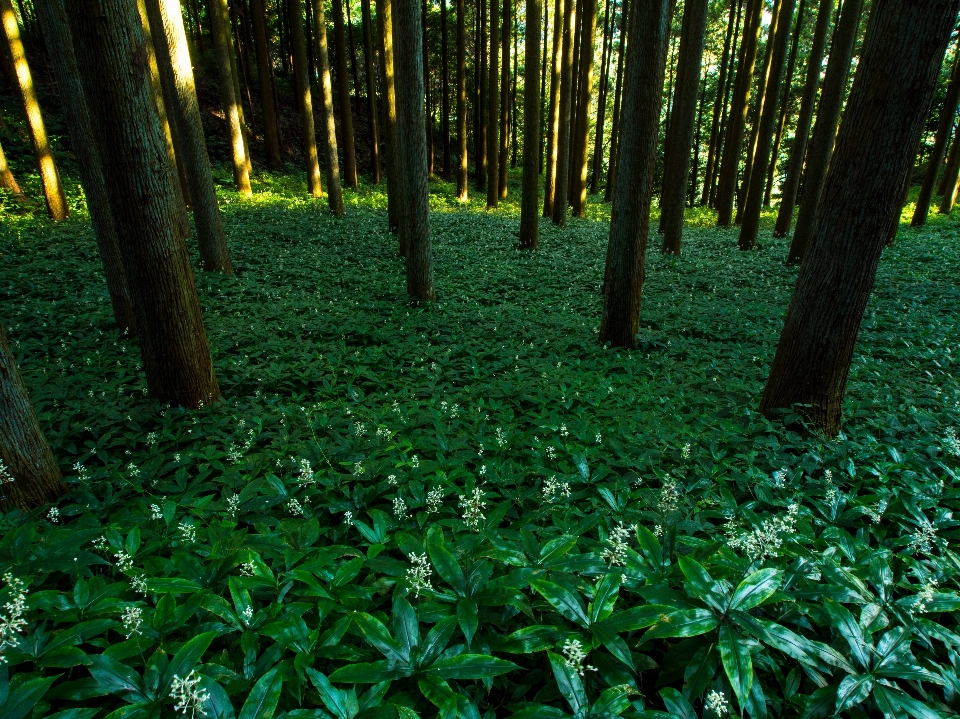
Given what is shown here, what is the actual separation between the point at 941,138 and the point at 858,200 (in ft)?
56.0

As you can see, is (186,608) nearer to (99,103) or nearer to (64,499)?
(64,499)

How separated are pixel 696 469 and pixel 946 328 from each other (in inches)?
278

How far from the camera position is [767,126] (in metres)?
12.7

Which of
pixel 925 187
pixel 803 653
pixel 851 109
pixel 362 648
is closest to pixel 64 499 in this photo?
pixel 362 648

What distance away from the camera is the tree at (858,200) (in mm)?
3320

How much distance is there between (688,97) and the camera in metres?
11.5

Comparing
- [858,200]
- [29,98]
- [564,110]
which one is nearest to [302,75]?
[29,98]

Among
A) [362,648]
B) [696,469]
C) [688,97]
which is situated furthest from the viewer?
[688,97]

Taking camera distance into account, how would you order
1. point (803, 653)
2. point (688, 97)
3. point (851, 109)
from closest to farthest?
1. point (803, 653)
2. point (851, 109)
3. point (688, 97)

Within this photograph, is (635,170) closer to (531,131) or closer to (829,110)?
(531,131)

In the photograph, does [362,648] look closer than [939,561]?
Yes

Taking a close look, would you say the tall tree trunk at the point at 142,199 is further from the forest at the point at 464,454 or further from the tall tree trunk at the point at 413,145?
the tall tree trunk at the point at 413,145

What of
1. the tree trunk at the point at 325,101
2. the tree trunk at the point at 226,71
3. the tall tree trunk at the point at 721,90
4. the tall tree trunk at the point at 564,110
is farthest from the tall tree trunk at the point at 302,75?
the tall tree trunk at the point at 721,90

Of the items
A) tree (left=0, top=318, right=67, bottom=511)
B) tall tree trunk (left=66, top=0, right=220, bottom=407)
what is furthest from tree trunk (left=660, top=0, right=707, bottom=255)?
tree (left=0, top=318, right=67, bottom=511)
